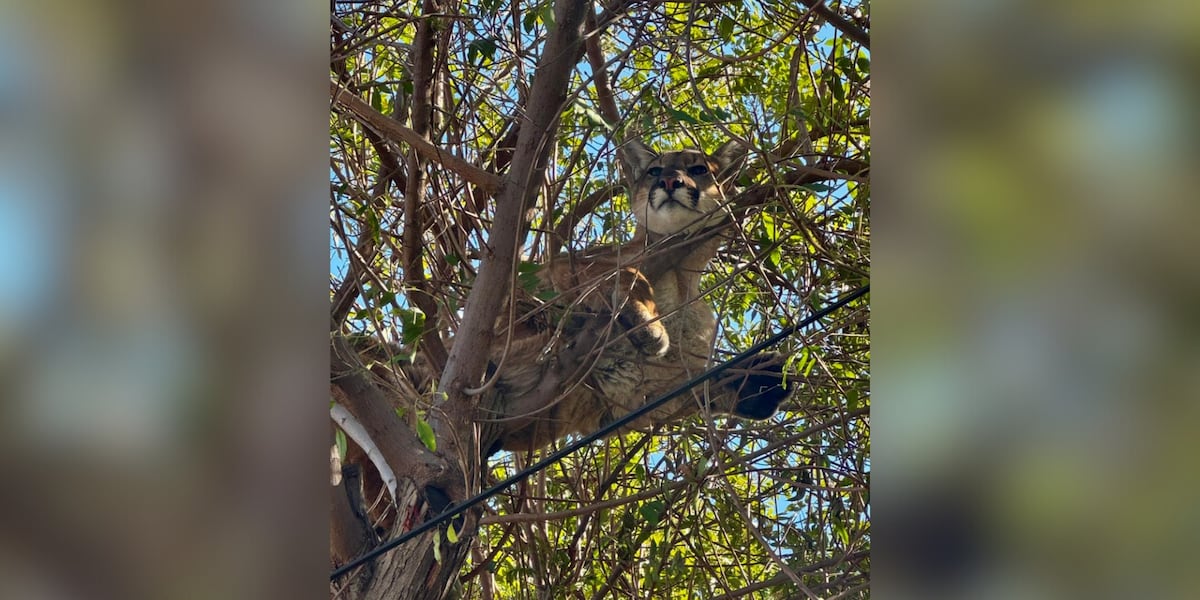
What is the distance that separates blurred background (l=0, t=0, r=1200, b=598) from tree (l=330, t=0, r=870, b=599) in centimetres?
258

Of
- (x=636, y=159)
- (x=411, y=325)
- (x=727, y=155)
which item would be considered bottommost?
(x=411, y=325)

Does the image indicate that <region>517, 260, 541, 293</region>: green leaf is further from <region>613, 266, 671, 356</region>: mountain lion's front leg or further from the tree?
<region>613, 266, 671, 356</region>: mountain lion's front leg

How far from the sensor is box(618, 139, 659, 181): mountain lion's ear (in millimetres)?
5473

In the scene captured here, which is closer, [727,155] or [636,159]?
[727,155]

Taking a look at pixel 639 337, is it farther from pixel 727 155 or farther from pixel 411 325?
pixel 411 325

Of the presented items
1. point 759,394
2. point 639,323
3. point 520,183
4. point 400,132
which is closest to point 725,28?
point 520,183

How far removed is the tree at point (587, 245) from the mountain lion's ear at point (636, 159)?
0.18 meters

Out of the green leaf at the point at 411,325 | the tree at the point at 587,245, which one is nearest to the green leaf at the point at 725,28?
the tree at the point at 587,245

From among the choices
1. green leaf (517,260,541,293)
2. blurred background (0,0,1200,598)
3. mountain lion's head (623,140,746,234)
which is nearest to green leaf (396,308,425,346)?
green leaf (517,260,541,293)

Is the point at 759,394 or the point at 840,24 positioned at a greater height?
the point at 840,24
